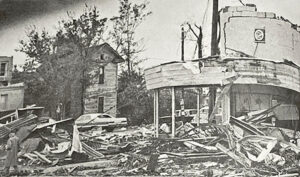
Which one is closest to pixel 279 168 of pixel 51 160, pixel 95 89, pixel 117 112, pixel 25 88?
→ pixel 117 112

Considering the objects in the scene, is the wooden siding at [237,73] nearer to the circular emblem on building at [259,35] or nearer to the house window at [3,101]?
the circular emblem on building at [259,35]

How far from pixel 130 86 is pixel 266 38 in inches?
102

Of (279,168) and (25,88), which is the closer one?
(279,168)

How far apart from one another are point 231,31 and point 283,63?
1283mm

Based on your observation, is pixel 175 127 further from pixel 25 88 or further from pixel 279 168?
pixel 25 88

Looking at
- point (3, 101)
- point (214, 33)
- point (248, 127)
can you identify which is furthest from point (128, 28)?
point (248, 127)

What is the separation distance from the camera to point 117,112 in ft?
22.3

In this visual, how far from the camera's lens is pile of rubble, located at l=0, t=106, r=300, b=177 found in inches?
240

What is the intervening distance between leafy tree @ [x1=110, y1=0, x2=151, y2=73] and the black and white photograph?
0.02 metres

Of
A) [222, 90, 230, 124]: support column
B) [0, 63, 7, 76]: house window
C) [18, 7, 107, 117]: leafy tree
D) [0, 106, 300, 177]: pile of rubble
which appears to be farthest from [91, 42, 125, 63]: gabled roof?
[222, 90, 230, 124]: support column

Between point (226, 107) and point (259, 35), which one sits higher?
point (259, 35)

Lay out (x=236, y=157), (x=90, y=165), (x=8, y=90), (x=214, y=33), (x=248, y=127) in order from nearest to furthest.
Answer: (x=236, y=157), (x=90, y=165), (x=248, y=127), (x=8, y=90), (x=214, y=33)

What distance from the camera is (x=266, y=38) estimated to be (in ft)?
23.8

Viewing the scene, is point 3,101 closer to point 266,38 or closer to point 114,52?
point 114,52
